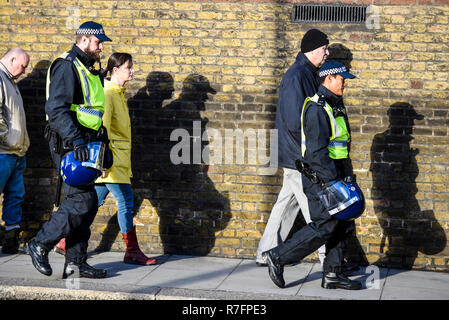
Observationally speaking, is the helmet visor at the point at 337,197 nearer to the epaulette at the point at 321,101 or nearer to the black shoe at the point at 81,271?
the epaulette at the point at 321,101

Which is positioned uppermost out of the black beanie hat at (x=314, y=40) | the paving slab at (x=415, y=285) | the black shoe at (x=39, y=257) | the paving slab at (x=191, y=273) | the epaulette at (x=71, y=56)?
the black beanie hat at (x=314, y=40)

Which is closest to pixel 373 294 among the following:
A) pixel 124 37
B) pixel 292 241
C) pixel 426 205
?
pixel 292 241

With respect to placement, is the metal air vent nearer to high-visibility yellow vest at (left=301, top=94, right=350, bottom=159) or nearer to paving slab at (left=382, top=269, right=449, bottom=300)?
high-visibility yellow vest at (left=301, top=94, right=350, bottom=159)

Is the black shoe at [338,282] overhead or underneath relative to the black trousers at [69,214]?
underneath

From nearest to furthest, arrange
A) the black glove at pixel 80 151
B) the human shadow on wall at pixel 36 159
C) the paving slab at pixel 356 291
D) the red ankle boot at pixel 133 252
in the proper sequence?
the black glove at pixel 80 151 < the paving slab at pixel 356 291 < the red ankle boot at pixel 133 252 < the human shadow on wall at pixel 36 159

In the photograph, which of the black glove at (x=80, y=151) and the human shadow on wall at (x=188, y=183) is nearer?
the black glove at (x=80, y=151)

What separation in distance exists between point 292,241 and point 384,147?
1.59 m

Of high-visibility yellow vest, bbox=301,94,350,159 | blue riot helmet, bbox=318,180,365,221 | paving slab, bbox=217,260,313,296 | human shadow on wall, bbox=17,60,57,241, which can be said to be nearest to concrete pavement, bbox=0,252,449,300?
paving slab, bbox=217,260,313,296

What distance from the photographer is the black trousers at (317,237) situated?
6.13 meters

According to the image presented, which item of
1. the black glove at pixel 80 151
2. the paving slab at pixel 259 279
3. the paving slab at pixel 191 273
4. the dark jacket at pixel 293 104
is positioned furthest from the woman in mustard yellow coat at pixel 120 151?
the dark jacket at pixel 293 104

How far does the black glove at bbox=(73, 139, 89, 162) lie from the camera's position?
6066mm

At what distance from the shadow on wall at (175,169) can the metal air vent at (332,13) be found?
3.91 feet

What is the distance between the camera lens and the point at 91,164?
6137mm

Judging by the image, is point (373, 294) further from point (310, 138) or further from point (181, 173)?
point (181, 173)
